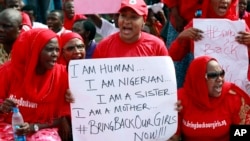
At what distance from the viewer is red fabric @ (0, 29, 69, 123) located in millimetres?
3701

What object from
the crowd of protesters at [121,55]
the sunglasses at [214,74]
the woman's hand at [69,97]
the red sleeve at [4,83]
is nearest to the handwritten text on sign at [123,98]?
the woman's hand at [69,97]

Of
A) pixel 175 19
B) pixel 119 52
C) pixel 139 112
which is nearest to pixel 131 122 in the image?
pixel 139 112

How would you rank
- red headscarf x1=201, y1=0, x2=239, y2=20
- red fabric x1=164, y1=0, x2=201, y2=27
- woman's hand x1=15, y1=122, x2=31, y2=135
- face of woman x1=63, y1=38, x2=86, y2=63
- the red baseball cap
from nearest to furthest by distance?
woman's hand x1=15, y1=122, x2=31, y2=135
the red baseball cap
red headscarf x1=201, y1=0, x2=239, y2=20
red fabric x1=164, y1=0, x2=201, y2=27
face of woman x1=63, y1=38, x2=86, y2=63

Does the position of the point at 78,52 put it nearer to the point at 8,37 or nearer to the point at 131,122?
the point at 8,37

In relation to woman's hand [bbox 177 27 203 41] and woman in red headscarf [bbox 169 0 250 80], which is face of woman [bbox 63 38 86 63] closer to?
woman in red headscarf [bbox 169 0 250 80]

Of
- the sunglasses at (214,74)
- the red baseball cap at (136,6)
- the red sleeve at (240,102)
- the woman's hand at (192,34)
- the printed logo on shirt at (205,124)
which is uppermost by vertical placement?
the red baseball cap at (136,6)

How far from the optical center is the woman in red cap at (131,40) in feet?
12.6

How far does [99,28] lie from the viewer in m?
6.85

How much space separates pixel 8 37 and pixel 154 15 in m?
3.82

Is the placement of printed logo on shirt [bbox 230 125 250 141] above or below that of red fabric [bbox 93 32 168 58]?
below

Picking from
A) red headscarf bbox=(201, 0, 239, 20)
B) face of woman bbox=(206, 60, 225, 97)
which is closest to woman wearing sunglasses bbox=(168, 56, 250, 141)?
face of woman bbox=(206, 60, 225, 97)

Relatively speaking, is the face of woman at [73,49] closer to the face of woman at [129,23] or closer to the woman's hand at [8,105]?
the face of woman at [129,23]

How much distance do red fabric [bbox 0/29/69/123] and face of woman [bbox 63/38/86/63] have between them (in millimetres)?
684

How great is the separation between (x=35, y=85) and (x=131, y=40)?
28.6 inches
